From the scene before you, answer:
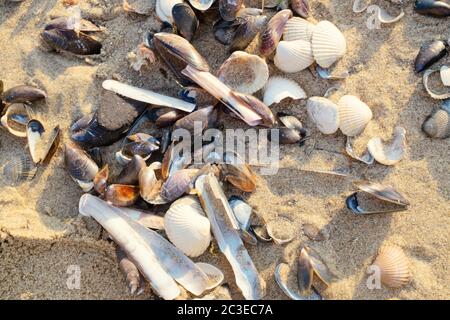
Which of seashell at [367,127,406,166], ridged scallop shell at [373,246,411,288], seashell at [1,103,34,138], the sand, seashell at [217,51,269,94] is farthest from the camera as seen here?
seashell at [1,103,34,138]

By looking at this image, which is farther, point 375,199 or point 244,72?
point 244,72

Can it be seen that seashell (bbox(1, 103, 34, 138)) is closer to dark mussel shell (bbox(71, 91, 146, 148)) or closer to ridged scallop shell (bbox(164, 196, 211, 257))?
dark mussel shell (bbox(71, 91, 146, 148))

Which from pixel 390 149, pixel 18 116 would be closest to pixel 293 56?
pixel 390 149

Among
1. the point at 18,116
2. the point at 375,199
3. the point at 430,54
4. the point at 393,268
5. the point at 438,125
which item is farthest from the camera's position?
the point at 18,116

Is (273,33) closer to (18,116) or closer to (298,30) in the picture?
(298,30)

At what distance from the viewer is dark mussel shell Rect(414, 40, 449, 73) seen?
3549mm

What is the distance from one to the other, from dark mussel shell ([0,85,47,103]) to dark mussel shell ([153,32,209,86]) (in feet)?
2.85

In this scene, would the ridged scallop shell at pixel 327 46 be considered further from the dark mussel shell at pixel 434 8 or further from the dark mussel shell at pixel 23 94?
the dark mussel shell at pixel 23 94

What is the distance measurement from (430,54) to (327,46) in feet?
2.27

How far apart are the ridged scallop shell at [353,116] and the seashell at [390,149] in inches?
5.0

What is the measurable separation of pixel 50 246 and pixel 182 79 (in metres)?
1.40

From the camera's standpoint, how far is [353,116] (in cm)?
344

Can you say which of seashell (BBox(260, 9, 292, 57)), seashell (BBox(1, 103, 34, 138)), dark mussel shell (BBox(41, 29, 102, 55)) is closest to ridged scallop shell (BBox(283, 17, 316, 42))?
seashell (BBox(260, 9, 292, 57))
